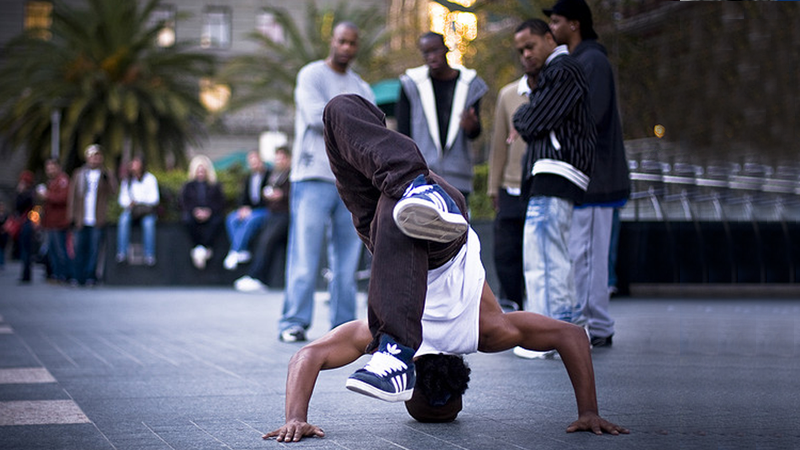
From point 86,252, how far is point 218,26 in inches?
1621

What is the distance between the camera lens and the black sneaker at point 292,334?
25.4ft

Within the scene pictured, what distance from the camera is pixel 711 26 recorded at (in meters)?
14.2

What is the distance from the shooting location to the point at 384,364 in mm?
3520

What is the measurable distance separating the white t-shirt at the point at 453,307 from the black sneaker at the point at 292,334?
12.6 ft

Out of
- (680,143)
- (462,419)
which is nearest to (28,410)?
(462,419)

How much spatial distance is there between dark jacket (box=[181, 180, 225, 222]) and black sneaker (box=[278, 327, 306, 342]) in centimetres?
959

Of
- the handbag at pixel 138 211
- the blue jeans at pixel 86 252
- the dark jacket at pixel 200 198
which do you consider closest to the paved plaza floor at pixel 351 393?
the blue jeans at pixel 86 252

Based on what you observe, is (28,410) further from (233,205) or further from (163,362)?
(233,205)

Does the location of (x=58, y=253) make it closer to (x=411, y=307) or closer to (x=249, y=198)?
(x=249, y=198)

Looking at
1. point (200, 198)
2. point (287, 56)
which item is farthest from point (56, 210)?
point (287, 56)

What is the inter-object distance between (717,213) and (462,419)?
35.4ft

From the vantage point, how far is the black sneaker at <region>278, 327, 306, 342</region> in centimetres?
774

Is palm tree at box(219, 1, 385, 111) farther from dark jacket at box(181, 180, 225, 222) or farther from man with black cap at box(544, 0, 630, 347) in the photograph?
man with black cap at box(544, 0, 630, 347)

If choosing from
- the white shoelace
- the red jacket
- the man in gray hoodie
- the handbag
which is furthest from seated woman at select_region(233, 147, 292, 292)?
the white shoelace
